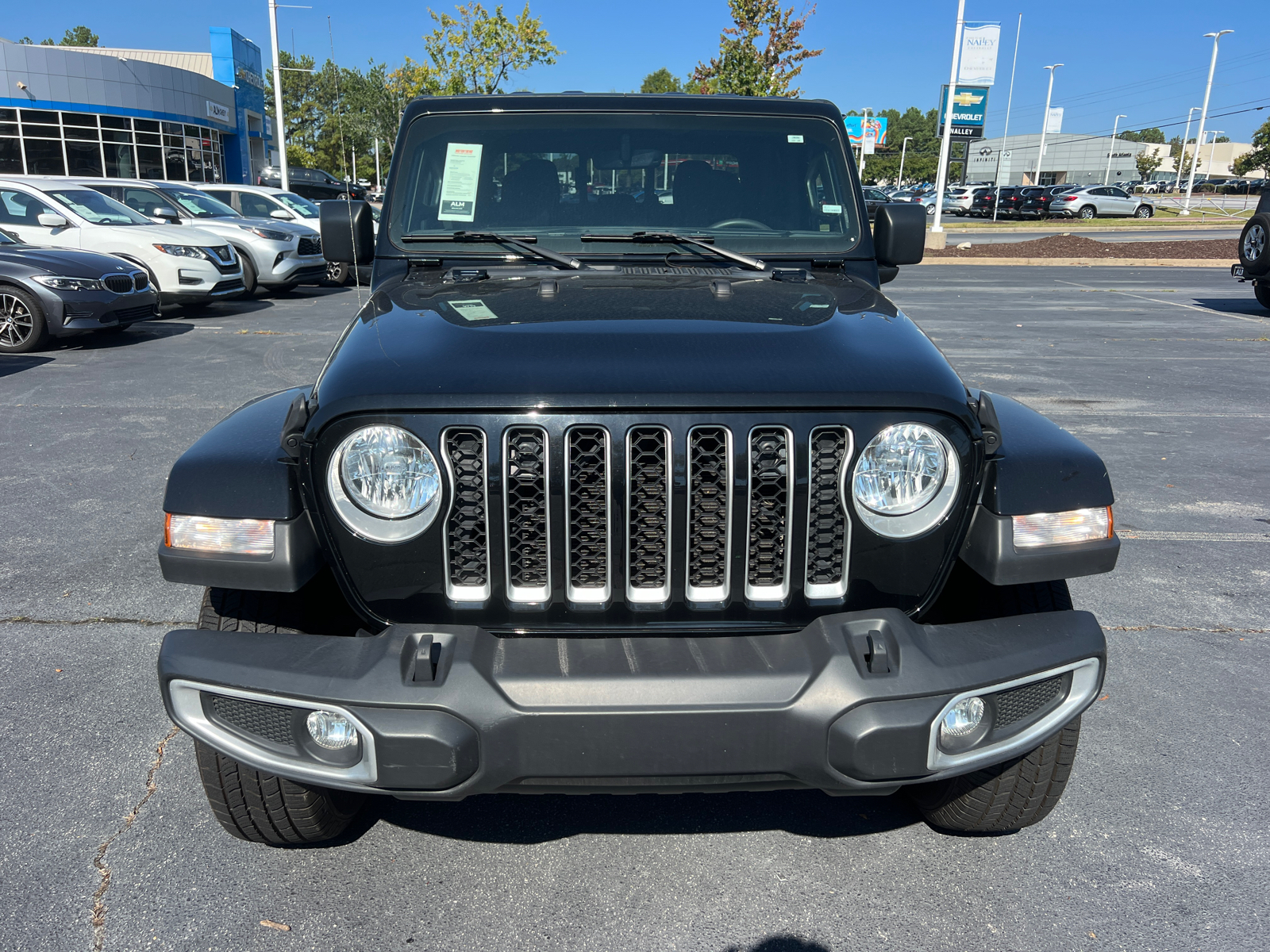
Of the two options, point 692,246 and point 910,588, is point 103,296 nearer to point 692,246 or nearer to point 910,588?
point 692,246

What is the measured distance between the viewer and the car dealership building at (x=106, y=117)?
3472 centimetres

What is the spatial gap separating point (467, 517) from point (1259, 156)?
3543 inches

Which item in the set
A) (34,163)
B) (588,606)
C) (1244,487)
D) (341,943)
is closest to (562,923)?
(341,943)

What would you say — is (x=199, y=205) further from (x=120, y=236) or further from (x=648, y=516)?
(x=648, y=516)

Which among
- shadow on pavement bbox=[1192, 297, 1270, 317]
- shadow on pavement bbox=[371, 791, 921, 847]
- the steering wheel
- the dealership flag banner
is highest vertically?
the dealership flag banner

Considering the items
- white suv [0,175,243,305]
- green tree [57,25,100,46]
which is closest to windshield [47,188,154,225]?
white suv [0,175,243,305]

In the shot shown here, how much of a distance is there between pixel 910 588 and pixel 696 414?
2.17 feet

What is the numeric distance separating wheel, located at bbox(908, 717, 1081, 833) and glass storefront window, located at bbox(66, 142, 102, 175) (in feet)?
136

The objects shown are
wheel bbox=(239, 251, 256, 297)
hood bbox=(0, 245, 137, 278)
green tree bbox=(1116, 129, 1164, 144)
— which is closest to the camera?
hood bbox=(0, 245, 137, 278)

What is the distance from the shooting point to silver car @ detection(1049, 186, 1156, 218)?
4325 centimetres

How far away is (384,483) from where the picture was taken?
211 cm

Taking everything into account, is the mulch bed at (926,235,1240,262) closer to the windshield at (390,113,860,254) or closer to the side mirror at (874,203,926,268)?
the side mirror at (874,203,926,268)

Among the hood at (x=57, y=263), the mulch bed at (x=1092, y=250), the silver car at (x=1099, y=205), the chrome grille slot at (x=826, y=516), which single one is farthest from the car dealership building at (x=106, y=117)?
the silver car at (x=1099, y=205)

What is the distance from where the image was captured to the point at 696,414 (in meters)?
2.07
